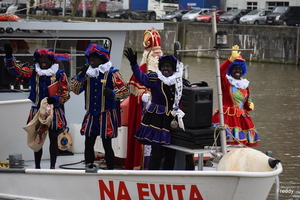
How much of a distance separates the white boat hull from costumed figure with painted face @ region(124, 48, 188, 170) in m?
0.54

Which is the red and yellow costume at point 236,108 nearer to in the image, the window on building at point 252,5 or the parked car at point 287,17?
the parked car at point 287,17

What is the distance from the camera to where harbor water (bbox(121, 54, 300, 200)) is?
10.3m

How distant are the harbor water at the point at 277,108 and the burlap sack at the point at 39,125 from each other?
339 centimetres

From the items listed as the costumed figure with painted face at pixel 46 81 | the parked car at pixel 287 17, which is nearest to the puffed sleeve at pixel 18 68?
the costumed figure with painted face at pixel 46 81

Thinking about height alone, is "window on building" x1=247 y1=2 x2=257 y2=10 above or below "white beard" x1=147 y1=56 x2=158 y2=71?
above

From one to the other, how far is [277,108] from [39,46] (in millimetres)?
A: 10323

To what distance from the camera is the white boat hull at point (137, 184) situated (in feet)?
19.1

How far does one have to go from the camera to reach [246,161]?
590cm

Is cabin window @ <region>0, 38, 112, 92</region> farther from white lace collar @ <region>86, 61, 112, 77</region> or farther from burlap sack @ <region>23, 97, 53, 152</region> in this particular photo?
white lace collar @ <region>86, 61, 112, 77</region>

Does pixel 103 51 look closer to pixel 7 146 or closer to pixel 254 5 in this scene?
Answer: pixel 7 146

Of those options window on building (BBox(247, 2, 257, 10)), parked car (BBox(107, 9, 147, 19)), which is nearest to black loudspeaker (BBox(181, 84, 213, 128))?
parked car (BBox(107, 9, 147, 19))

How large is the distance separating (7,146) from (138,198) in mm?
2264

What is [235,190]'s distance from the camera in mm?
5848

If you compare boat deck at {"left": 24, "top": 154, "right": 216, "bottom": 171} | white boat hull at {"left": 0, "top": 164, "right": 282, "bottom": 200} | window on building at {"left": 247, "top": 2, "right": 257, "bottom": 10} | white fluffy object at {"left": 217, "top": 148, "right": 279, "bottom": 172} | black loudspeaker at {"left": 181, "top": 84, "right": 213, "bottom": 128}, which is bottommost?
boat deck at {"left": 24, "top": 154, "right": 216, "bottom": 171}
